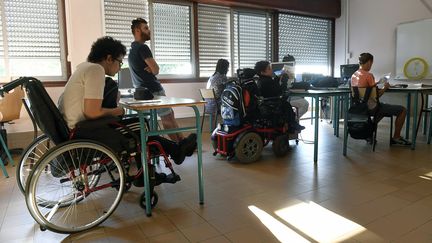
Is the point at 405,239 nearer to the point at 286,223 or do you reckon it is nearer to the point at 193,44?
the point at 286,223

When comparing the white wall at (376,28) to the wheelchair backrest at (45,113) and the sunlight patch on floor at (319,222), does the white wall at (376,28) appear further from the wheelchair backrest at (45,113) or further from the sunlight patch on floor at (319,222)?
the wheelchair backrest at (45,113)

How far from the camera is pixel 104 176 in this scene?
9.45 ft

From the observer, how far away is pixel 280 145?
3.42 m

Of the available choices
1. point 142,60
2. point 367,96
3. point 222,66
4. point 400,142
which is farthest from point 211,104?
point 400,142

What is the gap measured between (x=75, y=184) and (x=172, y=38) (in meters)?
3.69

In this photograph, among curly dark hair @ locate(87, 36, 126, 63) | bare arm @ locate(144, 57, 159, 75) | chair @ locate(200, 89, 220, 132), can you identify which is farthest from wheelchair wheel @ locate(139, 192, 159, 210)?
chair @ locate(200, 89, 220, 132)

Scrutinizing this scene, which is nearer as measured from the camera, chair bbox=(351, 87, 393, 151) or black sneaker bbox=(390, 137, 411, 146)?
chair bbox=(351, 87, 393, 151)

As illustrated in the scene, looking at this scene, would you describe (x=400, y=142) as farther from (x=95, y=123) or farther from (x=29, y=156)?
(x=29, y=156)

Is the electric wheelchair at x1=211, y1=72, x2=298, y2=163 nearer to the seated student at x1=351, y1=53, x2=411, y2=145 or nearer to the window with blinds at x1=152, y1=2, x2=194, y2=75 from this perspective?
the seated student at x1=351, y1=53, x2=411, y2=145

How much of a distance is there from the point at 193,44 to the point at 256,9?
1.54m

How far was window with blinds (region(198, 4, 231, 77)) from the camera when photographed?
5.38 metres

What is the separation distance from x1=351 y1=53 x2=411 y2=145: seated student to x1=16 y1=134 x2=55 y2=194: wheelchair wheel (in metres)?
3.20

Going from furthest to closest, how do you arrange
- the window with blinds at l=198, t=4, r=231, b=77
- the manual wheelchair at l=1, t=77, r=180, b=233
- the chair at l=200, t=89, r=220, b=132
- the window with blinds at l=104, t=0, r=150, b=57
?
the window with blinds at l=198, t=4, r=231, b=77 → the window with blinds at l=104, t=0, r=150, b=57 → the chair at l=200, t=89, r=220, b=132 → the manual wheelchair at l=1, t=77, r=180, b=233

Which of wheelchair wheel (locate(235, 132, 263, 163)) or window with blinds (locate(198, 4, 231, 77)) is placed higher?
window with blinds (locate(198, 4, 231, 77))
